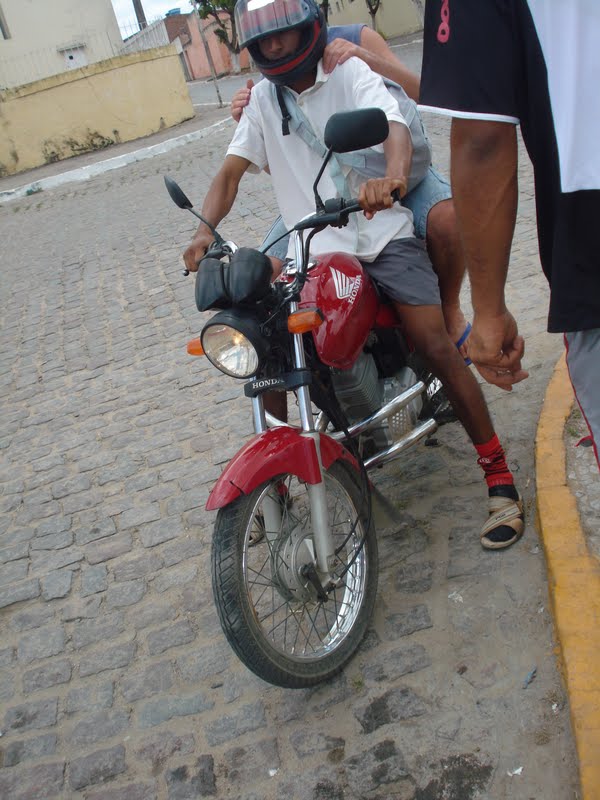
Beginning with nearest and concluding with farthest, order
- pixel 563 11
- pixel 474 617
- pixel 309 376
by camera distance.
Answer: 1. pixel 563 11
2. pixel 309 376
3. pixel 474 617

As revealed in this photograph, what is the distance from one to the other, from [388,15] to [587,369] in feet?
119

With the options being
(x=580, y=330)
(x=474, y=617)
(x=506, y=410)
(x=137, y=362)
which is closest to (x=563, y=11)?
(x=580, y=330)

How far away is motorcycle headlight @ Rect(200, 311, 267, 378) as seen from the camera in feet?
8.89

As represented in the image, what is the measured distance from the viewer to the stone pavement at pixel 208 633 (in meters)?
2.65

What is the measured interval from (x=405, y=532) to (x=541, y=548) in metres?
0.60

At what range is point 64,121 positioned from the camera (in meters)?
20.8

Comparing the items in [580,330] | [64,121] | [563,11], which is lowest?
[64,121]

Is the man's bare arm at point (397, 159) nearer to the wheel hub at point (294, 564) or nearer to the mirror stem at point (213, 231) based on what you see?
the mirror stem at point (213, 231)

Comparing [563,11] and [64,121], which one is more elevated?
[563,11]

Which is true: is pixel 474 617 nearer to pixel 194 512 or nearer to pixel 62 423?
pixel 194 512

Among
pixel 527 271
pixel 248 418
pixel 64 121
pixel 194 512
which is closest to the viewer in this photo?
pixel 194 512

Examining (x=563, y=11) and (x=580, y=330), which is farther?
(x=580, y=330)

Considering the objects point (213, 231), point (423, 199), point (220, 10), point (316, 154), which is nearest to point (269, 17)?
point (316, 154)

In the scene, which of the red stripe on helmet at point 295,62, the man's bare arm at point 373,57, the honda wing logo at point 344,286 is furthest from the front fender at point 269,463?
the man's bare arm at point 373,57
